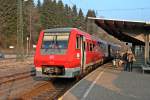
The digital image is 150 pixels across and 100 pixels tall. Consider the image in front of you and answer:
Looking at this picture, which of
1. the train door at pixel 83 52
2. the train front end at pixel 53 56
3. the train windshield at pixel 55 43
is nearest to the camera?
the train front end at pixel 53 56

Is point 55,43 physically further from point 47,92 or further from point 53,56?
point 47,92

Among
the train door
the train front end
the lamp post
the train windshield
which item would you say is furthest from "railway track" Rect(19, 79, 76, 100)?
the lamp post

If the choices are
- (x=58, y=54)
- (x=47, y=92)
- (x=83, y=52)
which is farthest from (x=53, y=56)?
(x=83, y=52)

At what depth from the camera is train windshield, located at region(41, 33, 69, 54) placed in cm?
1886

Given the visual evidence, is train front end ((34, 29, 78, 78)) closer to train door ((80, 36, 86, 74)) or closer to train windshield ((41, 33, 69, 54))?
train windshield ((41, 33, 69, 54))

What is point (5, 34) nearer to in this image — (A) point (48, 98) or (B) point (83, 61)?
(B) point (83, 61)

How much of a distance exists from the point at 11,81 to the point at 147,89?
858 centimetres

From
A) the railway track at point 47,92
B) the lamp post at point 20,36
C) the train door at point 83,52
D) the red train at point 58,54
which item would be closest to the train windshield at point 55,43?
the red train at point 58,54

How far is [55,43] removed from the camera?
62.7 feet

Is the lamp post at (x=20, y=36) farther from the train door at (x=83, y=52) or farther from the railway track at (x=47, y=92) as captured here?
the railway track at (x=47, y=92)

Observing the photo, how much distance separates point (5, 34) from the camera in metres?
A: 88.7

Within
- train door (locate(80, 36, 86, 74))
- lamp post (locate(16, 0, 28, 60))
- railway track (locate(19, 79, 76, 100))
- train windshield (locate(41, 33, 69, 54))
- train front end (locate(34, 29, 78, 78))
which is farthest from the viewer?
lamp post (locate(16, 0, 28, 60))

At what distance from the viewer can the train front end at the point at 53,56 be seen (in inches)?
725

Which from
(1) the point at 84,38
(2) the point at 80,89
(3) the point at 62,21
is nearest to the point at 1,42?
(3) the point at 62,21
